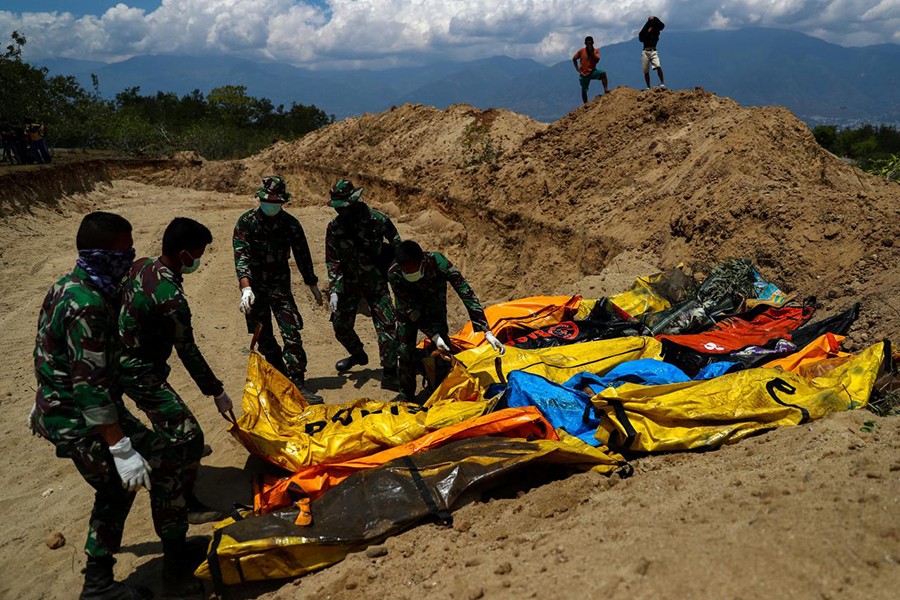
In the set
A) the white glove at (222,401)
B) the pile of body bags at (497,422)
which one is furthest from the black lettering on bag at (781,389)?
the white glove at (222,401)

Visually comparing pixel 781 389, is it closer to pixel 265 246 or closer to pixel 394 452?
pixel 394 452

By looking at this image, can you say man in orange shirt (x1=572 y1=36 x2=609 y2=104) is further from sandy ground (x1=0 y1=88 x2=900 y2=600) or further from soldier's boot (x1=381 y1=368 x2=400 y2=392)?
soldier's boot (x1=381 y1=368 x2=400 y2=392)

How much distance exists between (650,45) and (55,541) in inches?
457

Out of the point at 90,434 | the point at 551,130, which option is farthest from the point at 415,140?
the point at 90,434

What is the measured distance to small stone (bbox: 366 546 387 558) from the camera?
9.10 ft

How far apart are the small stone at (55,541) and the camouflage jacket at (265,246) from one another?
208cm

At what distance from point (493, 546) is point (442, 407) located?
3.92ft

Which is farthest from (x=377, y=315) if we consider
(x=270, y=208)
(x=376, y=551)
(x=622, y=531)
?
(x=622, y=531)

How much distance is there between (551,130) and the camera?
456 inches

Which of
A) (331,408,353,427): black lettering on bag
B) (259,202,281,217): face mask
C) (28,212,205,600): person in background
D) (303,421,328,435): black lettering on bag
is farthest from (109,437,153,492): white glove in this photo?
(259,202,281,217): face mask

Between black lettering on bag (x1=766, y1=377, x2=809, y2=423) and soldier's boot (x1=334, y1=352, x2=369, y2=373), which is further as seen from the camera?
soldier's boot (x1=334, y1=352, x2=369, y2=373)

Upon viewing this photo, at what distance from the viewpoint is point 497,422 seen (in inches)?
133

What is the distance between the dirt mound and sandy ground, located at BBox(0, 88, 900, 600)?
0.12 feet

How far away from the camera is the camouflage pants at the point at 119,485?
2.55 metres
